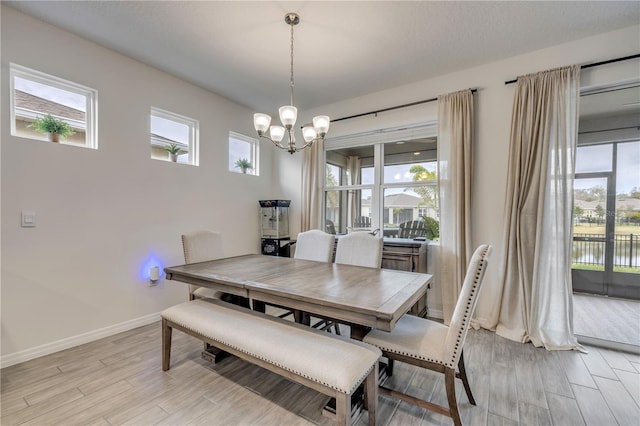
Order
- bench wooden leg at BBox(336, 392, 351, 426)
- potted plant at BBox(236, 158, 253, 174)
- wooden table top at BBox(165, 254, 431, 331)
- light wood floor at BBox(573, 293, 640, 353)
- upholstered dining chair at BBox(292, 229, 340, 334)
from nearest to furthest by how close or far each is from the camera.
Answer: bench wooden leg at BBox(336, 392, 351, 426), wooden table top at BBox(165, 254, 431, 331), light wood floor at BBox(573, 293, 640, 353), upholstered dining chair at BBox(292, 229, 340, 334), potted plant at BBox(236, 158, 253, 174)

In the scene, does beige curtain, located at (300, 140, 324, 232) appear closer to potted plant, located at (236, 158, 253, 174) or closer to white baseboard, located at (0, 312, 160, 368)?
potted plant, located at (236, 158, 253, 174)

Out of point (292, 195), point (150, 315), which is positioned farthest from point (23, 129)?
point (292, 195)

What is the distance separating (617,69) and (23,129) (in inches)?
209

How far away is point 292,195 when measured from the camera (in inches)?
184

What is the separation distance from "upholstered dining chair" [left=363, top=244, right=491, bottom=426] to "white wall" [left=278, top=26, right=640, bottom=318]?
1.73m

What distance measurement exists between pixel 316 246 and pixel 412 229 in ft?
4.85

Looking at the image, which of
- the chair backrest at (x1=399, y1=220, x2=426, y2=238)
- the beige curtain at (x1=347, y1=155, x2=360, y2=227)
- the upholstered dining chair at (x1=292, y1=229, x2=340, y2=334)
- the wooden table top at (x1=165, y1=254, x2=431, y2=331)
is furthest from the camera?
the beige curtain at (x1=347, y1=155, x2=360, y2=227)

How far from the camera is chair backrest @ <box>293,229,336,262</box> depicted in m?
2.93

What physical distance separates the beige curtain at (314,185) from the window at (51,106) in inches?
103

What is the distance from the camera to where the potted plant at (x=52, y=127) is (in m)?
2.43

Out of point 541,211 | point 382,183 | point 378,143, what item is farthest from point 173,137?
point 541,211

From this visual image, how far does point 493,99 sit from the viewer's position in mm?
3064

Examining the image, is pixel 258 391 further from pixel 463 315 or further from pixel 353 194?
pixel 353 194

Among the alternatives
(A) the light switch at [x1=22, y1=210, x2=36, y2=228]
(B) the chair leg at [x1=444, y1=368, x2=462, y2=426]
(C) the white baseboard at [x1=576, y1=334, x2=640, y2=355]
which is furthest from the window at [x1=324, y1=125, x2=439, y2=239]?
(A) the light switch at [x1=22, y1=210, x2=36, y2=228]
